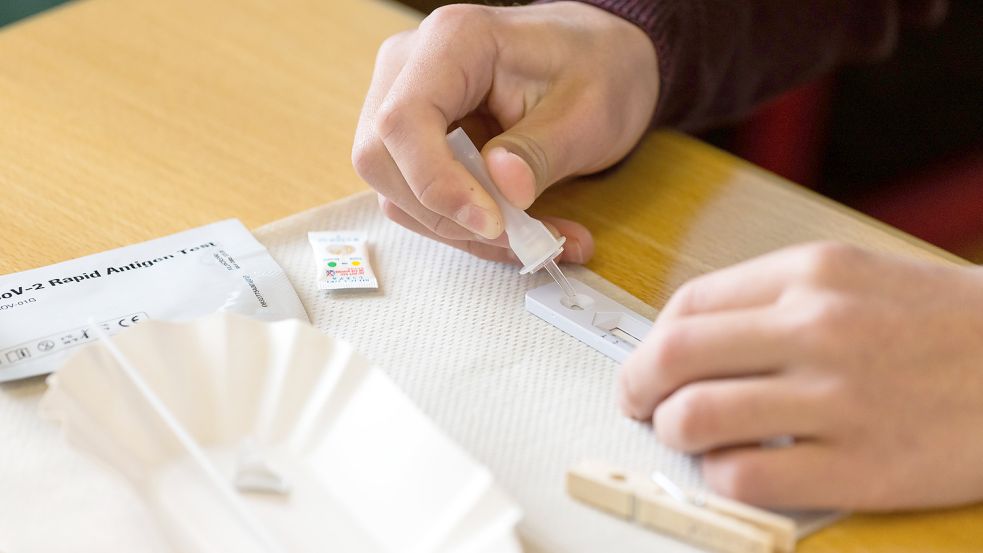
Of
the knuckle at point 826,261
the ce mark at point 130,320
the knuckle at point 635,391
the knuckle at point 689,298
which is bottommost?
the knuckle at point 635,391

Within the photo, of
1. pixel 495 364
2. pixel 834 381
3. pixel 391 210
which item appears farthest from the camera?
pixel 391 210

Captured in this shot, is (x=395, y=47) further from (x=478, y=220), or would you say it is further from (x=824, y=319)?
(x=824, y=319)

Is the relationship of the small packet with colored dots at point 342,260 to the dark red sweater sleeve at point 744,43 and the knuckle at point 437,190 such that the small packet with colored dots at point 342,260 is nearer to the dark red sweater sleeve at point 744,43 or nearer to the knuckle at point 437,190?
the knuckle at point 437,190

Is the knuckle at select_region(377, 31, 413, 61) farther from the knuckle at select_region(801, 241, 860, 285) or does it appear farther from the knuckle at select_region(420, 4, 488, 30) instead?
the knuckle at select_region(801, 241, 860, 285)

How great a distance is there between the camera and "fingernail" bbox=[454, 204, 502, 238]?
1.97ft

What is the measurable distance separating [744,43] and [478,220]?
0.35 m

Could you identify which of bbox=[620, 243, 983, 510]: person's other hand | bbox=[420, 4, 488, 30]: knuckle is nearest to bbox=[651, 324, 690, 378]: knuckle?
bbox=[620, 243, 983, 510]: person's other hand

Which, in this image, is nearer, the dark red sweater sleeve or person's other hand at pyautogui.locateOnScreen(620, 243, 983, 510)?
person's other hand at pyautogui.locateOnScreen(620, 243, 983, 510)

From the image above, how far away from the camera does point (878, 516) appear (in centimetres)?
48

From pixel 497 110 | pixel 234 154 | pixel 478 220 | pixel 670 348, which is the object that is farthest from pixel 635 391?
pixel 234 154

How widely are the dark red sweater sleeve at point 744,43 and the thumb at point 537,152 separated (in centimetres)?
12

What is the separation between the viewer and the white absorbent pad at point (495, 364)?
0.49 m

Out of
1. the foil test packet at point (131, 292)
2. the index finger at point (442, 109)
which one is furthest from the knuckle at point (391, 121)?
the foil test packet at point (131, 292)

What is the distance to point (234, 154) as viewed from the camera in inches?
30.1
